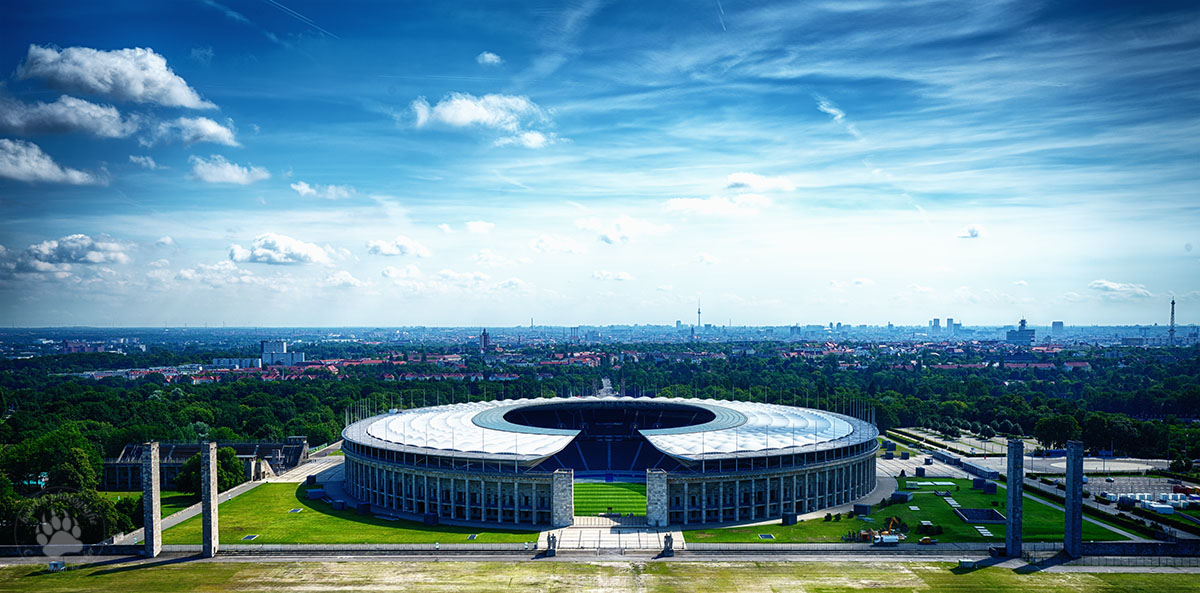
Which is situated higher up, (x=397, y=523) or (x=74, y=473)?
(x=74, y=473)

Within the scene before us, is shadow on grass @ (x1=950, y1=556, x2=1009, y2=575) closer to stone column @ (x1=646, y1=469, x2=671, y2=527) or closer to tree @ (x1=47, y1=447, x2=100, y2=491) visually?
stone column @ (x1=646, y1=469, x2=671, y2=527)

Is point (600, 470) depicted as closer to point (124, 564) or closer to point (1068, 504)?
point (1068, 504)

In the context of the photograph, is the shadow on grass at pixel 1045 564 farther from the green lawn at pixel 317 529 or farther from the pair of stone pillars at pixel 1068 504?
the green lawn at pixel 317 529

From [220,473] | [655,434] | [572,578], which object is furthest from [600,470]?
[220,473]

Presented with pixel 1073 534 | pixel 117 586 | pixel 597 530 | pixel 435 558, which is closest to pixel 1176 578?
pixel 1073 534

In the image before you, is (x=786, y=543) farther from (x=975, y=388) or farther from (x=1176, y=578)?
(x=975, y=388)

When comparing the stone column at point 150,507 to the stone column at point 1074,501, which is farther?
the stone column at point 150,507

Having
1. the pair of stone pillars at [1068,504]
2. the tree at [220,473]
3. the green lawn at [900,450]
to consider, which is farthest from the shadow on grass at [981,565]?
the tree at [220,473]

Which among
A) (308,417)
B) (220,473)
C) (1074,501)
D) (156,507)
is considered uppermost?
(1074,501)
